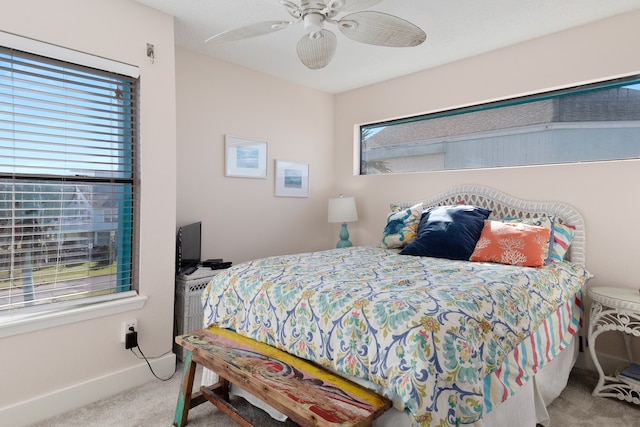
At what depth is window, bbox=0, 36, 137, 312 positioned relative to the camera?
197cm

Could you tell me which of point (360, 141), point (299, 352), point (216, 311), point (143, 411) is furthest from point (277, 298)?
point (360, 141)

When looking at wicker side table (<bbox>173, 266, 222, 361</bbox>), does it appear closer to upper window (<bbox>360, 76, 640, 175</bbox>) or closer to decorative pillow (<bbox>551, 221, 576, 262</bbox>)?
upper window (<bbox>360, 76, 640, 175</bbox>)

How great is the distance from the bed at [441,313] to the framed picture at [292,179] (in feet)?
4.26

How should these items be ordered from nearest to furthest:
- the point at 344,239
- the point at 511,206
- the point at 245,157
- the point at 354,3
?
the point at 354,3 → the point at 511,206 → the point at 245,157 → the point at 344,239

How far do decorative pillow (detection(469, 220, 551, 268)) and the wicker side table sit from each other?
2024 mm

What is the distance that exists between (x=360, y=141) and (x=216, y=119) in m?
1.77

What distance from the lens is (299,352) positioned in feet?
5.50

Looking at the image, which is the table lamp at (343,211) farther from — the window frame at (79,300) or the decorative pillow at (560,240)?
the window frame at (79,300)

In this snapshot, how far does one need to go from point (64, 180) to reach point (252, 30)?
1412 mm

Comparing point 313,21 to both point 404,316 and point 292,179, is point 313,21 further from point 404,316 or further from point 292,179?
point 292,179

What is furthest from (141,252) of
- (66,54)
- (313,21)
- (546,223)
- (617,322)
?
(617,322)

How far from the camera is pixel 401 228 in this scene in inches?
125

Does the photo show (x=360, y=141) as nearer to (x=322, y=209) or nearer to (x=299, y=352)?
(x=322, y=209)

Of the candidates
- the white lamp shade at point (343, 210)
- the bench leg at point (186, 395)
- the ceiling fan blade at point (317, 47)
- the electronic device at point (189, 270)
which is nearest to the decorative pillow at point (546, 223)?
the white lamp shade at point (343, 210)
